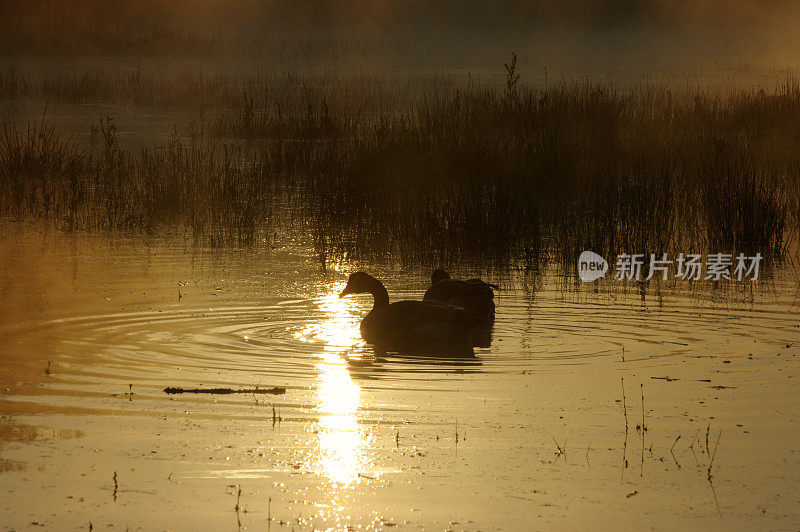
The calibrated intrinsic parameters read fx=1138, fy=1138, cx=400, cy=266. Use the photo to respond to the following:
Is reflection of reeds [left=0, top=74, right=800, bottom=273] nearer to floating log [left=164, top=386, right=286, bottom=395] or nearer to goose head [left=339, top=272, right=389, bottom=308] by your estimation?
goose head [left=339, top=272, right=389, bottom=308]

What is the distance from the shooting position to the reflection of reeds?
1438cm

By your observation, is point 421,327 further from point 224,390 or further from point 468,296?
point 224,390

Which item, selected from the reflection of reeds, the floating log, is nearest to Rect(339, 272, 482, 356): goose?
the floating log

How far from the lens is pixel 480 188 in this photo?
1492 centimetres

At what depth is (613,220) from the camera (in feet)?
48.0

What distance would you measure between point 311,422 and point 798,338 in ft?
15.5

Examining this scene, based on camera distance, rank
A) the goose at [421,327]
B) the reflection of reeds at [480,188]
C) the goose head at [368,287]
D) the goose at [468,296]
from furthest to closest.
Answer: the reflection of reeds at [480,188], the goose head at [368,287], the goose at [468,296], the goose at [421,327]

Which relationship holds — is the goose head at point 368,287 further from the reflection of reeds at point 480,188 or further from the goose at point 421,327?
the reflection of reeds at point 480,188

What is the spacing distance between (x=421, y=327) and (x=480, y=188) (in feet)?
17.8

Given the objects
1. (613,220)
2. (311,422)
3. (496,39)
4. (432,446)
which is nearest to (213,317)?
(311,422)

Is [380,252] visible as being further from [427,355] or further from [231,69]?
[231,69]

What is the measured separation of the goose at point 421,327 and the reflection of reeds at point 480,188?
4.04 meters

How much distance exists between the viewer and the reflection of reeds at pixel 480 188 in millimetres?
14383

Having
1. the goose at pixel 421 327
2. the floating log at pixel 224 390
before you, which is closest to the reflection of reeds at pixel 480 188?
the goose at pixel 421 327
